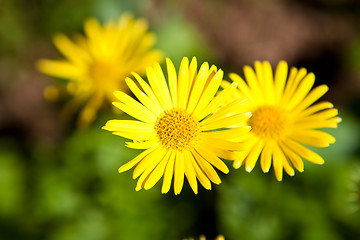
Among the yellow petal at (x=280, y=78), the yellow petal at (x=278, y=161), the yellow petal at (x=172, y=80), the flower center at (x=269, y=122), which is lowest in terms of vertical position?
the yellow petal at (x=278, y=161)

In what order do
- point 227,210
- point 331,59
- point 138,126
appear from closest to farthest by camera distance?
point 138,126
point 227,210
point 331,59

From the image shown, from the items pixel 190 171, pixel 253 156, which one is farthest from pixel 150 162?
pixel 253 156

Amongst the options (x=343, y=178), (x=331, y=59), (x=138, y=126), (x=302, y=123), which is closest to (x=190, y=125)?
(x=138, y=126)

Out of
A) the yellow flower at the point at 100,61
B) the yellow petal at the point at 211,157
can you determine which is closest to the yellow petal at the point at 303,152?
the yellow petal at the point at 211,157

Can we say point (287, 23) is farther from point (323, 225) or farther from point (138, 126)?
point (138, 126)

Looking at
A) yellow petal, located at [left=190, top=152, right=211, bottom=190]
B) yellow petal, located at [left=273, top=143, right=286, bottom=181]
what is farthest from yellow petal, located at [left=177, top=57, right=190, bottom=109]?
yellow petal, located at [left=273, top=143, right=286, bottom=181]

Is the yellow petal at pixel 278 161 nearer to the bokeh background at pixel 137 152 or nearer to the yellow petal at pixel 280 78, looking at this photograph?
the yellow petal at pixel 280 78

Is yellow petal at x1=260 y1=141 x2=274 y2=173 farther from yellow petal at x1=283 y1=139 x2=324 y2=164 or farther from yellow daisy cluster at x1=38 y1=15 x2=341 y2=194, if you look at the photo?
yellow petal at x1=283 y1=139 x2=324 y2=164
